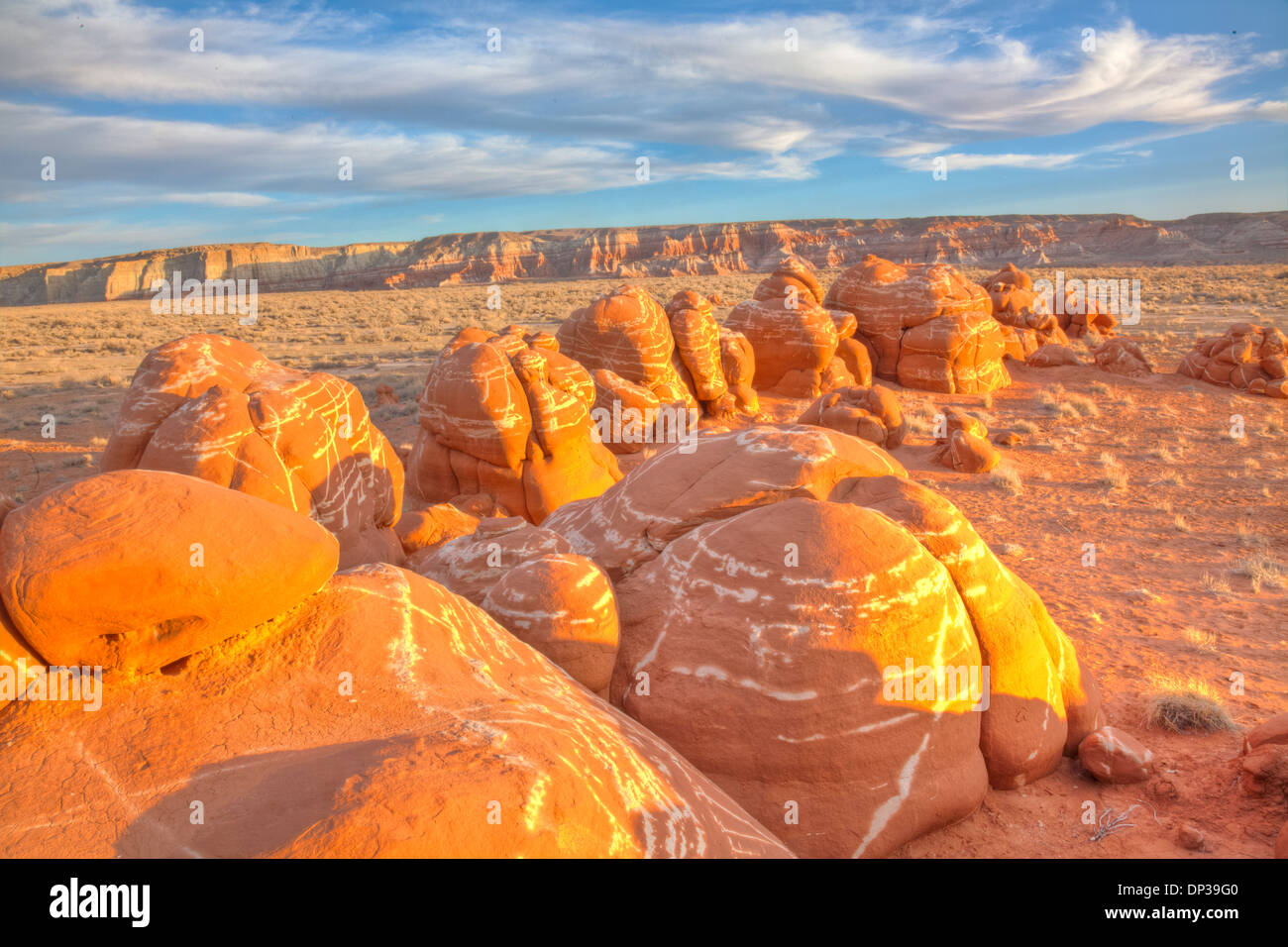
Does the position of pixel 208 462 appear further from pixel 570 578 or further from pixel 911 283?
pixel 911 283

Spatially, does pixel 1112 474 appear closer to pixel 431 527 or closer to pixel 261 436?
pixel 431 527

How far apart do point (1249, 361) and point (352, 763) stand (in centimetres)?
2326

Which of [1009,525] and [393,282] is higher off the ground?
[393,282]

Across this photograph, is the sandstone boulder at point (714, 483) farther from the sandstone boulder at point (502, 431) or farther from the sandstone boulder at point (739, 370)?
the sandstone boulder at point (739, 370)

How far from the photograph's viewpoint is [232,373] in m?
7.41

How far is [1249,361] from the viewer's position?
1925cm

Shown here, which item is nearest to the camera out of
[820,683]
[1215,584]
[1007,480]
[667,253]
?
[820,683]

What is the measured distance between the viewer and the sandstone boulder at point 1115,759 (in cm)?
502

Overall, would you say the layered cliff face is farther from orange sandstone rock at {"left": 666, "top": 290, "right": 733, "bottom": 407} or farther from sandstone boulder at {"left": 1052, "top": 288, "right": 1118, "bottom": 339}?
orange sandstone rock at {"left": 666, "top": 290, "right": 733, "bottom": 407}

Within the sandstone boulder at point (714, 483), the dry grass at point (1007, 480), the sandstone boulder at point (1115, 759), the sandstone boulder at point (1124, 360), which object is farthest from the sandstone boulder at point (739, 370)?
the sandstone boulder at point (1115, 759)

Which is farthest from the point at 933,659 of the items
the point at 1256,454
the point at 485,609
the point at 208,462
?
the point at 1256,454

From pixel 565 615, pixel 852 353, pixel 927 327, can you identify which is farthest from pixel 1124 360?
pixel 565 615
